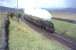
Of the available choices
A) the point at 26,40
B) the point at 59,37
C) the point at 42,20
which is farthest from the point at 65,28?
the point at 26,40

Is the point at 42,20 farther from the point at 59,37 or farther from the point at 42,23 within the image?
the point at 59,37

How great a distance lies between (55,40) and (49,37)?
0.07m

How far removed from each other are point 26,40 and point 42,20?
224mm

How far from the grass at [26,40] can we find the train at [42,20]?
72mm

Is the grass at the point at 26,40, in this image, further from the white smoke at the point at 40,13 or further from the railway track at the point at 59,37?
the white smoke at the point at 40,13

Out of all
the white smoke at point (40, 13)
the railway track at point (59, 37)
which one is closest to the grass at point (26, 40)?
the railway track at point (59, 37)

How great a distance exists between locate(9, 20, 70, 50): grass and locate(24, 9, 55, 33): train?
0.07 meters

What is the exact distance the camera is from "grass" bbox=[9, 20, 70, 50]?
1.26 meters

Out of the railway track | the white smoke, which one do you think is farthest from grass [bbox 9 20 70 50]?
the white smoke

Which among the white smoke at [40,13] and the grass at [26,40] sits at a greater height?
the white smoke at [40,13]

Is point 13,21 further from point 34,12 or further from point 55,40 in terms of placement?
point 55,40

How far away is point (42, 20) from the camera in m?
1.36

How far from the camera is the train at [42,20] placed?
134 cm

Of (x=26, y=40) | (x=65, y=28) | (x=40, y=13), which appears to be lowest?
(x=26, y=40)
